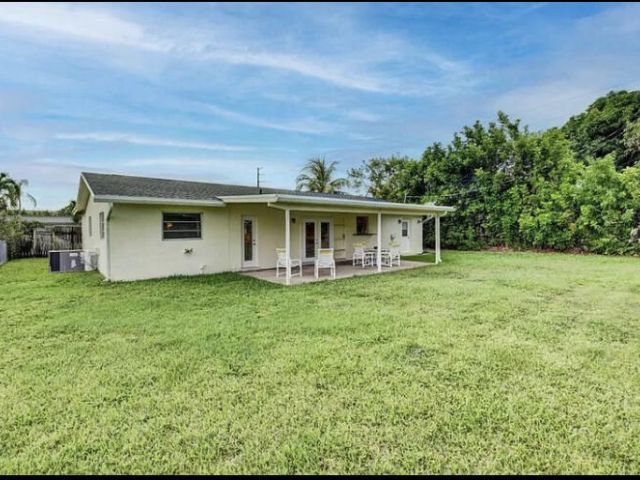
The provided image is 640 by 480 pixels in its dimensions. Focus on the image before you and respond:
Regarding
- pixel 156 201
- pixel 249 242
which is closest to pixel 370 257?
pixel 249 242

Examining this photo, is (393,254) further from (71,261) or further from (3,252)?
(3,252)

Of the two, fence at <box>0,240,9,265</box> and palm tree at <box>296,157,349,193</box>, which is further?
palm tree at <box>296,157,349,193</box>

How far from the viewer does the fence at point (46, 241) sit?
52.8 feet

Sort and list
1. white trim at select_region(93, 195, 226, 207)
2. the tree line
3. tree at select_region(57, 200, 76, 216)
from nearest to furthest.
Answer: white trim at select_region(93, 195, 226, 207)
the tree line
tree at select_region(57, 200, 76, 216)

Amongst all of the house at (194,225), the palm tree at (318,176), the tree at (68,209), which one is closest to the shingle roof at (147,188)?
the house at (194,225)

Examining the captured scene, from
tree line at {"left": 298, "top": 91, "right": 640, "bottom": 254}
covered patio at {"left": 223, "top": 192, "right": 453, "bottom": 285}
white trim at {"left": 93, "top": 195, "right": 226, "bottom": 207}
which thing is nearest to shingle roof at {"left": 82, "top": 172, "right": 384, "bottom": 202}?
white trim at {"left": 93, "top": 195, "right": 226, "bottom": 207}

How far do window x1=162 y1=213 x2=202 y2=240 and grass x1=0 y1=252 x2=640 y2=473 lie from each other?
368 cm

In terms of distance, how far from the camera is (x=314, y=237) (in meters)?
13.9

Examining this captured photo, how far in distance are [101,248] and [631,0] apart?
12.7 meters

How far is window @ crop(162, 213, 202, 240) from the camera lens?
10.3 meters

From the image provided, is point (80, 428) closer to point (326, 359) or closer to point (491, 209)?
point (326, 359)

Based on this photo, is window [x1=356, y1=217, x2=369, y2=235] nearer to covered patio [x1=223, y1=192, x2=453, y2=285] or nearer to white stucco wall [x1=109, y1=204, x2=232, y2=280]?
covered patio [x1=223, y1=192, x2=453, y2=285]

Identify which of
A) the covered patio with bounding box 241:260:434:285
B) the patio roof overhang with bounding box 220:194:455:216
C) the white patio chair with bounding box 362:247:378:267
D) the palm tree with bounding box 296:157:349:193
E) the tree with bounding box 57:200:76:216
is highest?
the palm tree with bounding box 296:157:349:193

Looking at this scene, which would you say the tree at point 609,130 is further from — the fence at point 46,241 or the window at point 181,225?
the fence at point 46,241
